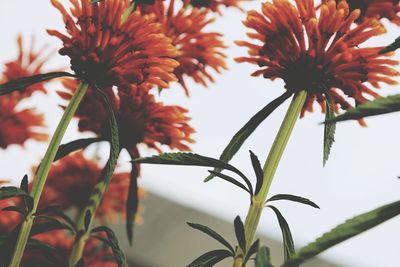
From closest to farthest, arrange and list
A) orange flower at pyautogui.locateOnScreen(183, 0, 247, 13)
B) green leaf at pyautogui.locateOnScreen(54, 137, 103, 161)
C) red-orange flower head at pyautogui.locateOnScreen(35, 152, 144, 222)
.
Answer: green leaf at pyautogui.locateOnScreen(54, 137, 103, 161) → orange flower at pyautogui.locateOnScreen(183, 0, 247, 13) → red-orange flower head at pyautogui.locateOnScreen(35, 152, 144, 222)

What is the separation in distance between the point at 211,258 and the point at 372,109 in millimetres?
179

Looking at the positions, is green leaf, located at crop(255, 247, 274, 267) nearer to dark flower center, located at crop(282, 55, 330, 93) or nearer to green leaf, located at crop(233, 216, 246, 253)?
green leaf, located at crop(233, 216, 246, 253)

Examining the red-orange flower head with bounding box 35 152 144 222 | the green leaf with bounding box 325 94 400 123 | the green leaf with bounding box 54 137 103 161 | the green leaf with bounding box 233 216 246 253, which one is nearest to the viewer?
the green leaf with bounding box 325 94 400 123

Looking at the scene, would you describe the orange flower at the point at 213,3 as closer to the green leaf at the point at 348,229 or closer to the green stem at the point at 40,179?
the green stem at the point at 40,179

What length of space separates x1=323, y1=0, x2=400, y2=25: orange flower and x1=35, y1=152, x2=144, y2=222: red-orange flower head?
0.38 meters

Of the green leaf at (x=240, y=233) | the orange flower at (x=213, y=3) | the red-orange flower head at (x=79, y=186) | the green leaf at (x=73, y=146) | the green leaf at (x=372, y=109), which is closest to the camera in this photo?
the green leaf at (x=372, y=109)

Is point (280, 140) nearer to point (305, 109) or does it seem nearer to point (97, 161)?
point (305, 109)

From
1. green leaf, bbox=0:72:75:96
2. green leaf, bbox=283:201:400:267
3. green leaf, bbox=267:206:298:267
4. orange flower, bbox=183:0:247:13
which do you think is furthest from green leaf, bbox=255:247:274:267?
orange flower, bbox=183:0:247:13

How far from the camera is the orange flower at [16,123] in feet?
2.09

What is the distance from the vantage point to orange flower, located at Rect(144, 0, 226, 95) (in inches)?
23.4

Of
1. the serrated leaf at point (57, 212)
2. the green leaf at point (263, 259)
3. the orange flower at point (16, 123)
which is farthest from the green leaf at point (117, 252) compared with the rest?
the orange flower at point (16, 123)

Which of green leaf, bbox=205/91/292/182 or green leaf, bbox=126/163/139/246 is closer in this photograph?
green leaf, bbox=205/91/292/182

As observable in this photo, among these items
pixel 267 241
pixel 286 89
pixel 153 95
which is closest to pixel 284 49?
pixel 286 89

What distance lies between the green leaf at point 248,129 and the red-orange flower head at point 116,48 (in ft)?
0.23
